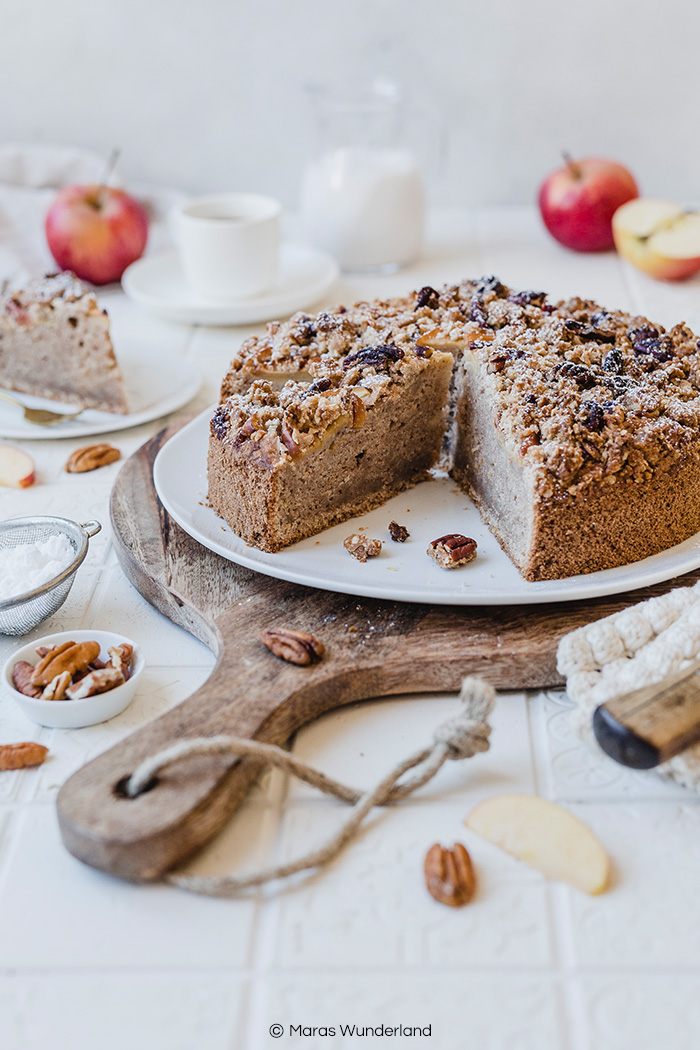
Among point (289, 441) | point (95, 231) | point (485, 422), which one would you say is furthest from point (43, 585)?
point (95, 231)

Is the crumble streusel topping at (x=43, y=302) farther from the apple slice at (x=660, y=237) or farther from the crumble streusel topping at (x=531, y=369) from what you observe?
the apple slice at (x=660, y=237)

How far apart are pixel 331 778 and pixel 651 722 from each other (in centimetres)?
56

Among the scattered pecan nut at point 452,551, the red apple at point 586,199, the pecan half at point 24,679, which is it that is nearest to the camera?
the pecan half at point 24,679

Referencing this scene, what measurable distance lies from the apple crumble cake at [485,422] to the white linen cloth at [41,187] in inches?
83.9

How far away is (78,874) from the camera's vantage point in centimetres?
162

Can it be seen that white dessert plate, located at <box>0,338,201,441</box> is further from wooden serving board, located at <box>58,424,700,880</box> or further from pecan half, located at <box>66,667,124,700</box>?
pecan half, located at <box>66,667,124,700</box>

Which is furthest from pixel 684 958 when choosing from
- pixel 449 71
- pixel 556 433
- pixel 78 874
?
pixel 449 71

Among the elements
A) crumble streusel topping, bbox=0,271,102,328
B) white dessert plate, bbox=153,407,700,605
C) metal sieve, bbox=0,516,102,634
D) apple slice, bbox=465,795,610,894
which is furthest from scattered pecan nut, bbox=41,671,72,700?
crumble streusel topping, bbox=0,271,102,328

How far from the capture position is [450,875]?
1.56 meters

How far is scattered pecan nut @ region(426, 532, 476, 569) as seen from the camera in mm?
2201

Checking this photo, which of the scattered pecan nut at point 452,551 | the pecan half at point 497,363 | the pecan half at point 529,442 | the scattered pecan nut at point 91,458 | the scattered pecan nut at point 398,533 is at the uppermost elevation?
the pecan half at point 497,363

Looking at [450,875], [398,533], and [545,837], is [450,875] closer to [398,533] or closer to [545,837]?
[545,837]

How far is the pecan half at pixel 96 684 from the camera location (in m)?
1.90

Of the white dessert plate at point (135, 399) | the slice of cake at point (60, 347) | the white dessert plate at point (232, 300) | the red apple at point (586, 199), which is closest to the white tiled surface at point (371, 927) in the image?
the white dessert plate at point (135, 399)
